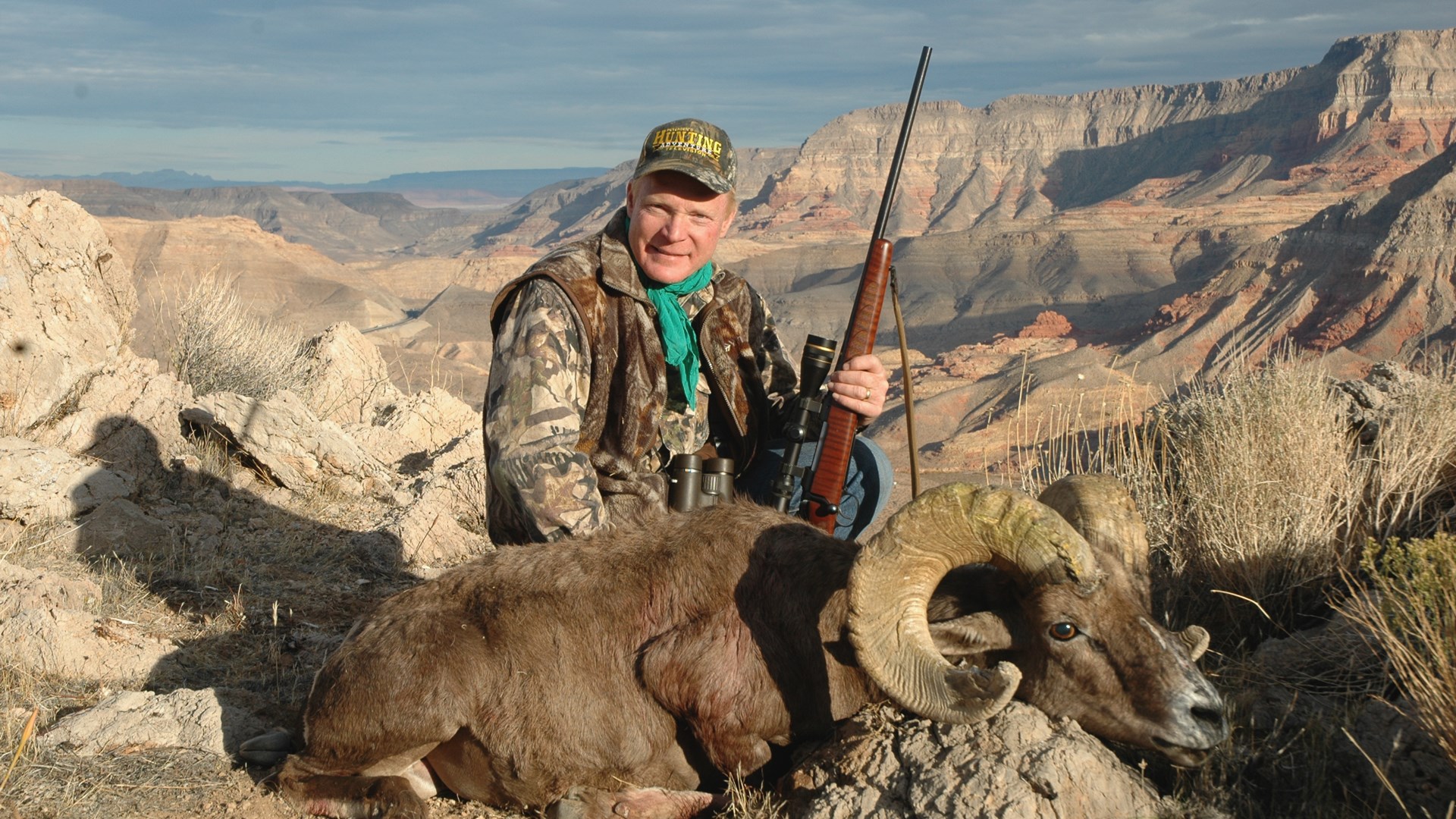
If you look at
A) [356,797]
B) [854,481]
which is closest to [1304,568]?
[854,481]

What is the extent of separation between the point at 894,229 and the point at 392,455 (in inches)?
4712

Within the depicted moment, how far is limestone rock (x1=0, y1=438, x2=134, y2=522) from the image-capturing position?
238 inches

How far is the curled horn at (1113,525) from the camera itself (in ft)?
11.8

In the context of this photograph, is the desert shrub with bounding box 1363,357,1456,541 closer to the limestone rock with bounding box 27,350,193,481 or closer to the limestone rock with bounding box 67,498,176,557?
the limestone rock with bounding box 67,498,176,557

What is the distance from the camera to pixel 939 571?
11.2ft

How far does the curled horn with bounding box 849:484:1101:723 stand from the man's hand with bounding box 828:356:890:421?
135cm

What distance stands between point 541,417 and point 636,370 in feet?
1.86

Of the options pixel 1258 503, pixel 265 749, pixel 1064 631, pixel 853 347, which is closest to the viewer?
pixel 1064 631

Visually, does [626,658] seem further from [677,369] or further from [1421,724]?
[1421,724]

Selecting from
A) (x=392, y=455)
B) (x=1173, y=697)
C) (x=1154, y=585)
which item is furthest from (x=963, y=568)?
(x=392, y=455)

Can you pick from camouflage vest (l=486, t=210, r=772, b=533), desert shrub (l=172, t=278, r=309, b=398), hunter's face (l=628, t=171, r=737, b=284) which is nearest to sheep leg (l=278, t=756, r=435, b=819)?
camouflage vest (l=486, t=210, r=772, b=533)

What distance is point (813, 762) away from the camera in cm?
364

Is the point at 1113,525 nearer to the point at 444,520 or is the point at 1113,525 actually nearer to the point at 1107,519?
the point at 1107,519

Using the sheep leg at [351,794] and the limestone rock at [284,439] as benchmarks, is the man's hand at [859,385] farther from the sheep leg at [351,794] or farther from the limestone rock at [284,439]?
the limestone rock at [284,439]
